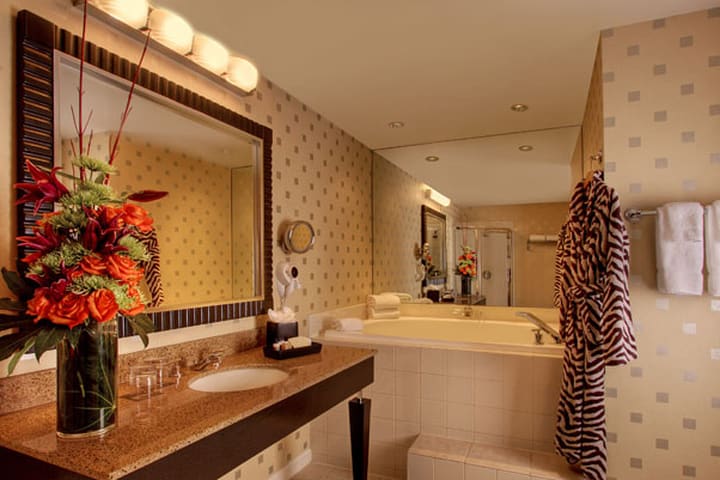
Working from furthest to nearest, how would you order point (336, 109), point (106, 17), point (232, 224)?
point (336, 109) < point (232, 224) < point (106, 17)

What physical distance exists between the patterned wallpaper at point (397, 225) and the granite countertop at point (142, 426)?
2.08m

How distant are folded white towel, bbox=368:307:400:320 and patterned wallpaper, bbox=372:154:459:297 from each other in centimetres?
22

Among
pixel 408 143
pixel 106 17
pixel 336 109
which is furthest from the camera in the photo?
pixel 408 143

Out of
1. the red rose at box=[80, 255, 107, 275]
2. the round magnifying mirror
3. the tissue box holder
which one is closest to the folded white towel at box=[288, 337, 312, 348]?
the tissue box holder

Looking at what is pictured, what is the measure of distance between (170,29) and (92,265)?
3.63 ft

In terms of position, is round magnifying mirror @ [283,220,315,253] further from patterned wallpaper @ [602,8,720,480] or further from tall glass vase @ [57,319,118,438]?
patterned wallpaper @ [602,8,720,480]

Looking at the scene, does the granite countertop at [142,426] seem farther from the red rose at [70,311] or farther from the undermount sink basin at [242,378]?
the red rose at [70,311]

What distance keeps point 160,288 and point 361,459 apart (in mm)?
1311

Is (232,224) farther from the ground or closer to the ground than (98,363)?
farther from the ground

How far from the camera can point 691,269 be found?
172cm

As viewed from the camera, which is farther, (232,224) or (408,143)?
(408,143)

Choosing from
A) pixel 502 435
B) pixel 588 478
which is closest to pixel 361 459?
pixel 502 435

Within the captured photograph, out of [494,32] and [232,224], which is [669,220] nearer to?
[494,32]

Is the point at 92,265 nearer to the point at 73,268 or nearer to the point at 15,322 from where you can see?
the point at 73,268
